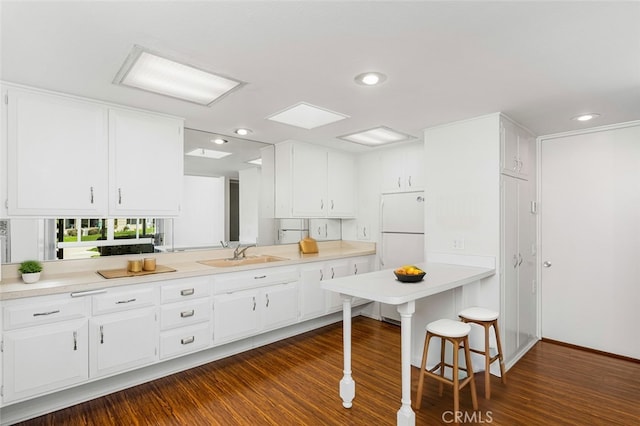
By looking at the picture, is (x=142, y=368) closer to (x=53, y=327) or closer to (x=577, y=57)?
(x=53, y=327)

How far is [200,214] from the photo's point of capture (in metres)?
3.54

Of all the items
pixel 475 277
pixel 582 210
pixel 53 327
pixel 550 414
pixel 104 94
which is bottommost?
pixel 550 414

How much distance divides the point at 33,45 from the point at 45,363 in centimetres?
197

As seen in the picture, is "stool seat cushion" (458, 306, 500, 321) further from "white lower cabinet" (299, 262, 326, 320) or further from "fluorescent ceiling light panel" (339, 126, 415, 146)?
"fluorescent ceiling light panel" (339, 126, 415, 146)

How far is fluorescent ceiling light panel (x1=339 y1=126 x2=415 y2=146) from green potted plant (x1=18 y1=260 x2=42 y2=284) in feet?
9.86

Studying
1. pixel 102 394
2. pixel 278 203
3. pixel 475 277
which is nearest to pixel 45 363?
pixel 102 394

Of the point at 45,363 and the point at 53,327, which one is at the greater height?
the point at 53,327

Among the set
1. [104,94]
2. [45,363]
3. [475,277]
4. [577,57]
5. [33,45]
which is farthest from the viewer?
[475,277]

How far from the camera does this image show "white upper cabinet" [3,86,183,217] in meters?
2.33

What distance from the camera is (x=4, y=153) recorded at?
2262 millimetres

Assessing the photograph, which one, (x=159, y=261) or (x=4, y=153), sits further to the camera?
(x=159, y=261)

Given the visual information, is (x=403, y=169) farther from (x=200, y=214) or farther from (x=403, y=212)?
(x=200, y=214)

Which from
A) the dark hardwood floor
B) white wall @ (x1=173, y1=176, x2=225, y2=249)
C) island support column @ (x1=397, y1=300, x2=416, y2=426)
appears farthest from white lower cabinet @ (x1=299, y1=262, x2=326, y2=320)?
island support column @ (x1=397, y1=300, x2=416, y2=426)
